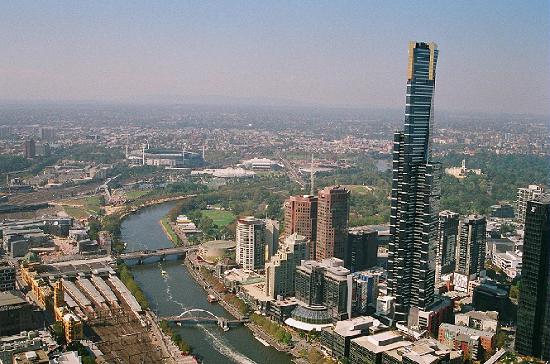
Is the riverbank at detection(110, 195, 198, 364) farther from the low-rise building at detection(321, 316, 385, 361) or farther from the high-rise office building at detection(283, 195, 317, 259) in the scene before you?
the high-rise office building at detection(283, 195, 317, 259)

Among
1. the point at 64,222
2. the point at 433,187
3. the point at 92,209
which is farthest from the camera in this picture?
the point at 92,209

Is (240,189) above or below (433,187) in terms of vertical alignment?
below

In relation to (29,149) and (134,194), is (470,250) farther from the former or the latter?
(29,149)

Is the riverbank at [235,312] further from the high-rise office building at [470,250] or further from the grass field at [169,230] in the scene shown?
the high-rise office building at [470,250]

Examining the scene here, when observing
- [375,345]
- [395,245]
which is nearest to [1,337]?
[375,345]

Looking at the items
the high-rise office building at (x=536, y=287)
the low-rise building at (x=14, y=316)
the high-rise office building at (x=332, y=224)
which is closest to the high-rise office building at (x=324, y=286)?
the high-rise office building at (x=332, y=224)

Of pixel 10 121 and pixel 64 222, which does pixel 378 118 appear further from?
pixel 64 222
